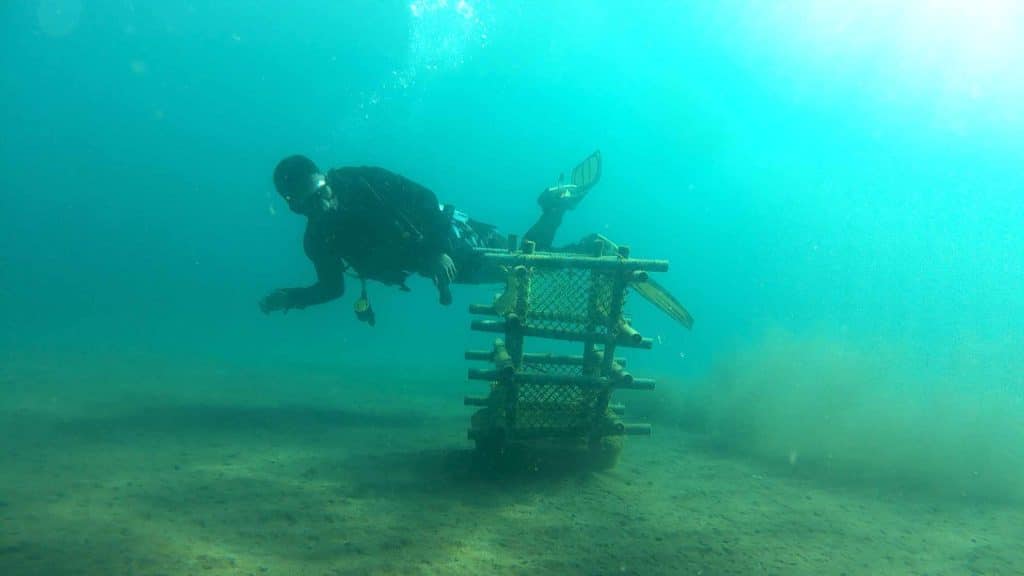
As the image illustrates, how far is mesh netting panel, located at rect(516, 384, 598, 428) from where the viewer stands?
618 cm

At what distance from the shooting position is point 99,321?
29719 mm

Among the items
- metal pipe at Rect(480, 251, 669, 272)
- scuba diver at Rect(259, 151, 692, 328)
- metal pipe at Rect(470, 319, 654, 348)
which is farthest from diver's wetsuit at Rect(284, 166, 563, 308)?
metal pipe at Rect(470, 319, 654, 348)

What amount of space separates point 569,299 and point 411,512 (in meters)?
2.98

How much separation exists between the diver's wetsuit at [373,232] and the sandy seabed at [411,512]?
2.21 meters

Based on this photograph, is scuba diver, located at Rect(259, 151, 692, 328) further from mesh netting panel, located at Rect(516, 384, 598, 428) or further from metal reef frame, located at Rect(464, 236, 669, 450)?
mesh netting panel, located at Rect(516, 384, 598, 428)

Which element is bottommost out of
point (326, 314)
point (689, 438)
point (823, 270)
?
point (689, 438)

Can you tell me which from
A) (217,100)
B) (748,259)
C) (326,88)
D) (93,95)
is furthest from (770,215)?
(93,95)

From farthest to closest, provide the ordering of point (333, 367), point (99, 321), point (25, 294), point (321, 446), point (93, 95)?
1. point (93, 95)
2. point (25, 294)
3. point (99, 321)
4. point (333, 367)
5. point (321, 446)

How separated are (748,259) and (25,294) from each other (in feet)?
361

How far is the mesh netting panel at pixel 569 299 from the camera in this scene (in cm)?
618

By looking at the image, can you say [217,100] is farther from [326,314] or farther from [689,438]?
[689,438]

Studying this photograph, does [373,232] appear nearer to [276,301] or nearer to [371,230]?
[371,230]

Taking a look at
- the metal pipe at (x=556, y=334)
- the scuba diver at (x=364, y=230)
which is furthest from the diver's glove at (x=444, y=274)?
the metal pipe at (x=556, y=334)

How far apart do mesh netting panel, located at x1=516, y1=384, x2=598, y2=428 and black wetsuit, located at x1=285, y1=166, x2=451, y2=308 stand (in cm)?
196
